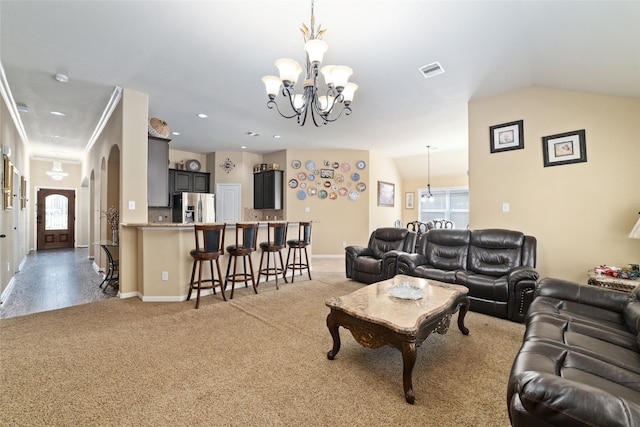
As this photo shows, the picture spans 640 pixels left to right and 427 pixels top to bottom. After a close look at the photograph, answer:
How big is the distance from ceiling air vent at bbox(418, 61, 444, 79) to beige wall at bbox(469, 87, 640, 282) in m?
1.30

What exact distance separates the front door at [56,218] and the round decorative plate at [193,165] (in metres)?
4.54

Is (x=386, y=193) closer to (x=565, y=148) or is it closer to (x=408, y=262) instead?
(x=408, y=262)

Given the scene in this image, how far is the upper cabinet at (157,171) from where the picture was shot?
175 inches

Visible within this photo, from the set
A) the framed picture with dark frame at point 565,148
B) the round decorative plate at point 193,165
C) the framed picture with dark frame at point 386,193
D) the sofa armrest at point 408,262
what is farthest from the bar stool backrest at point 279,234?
the round decorative plate at point 193,165

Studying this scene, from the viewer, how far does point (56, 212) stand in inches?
347

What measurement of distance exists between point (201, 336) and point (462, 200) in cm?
813

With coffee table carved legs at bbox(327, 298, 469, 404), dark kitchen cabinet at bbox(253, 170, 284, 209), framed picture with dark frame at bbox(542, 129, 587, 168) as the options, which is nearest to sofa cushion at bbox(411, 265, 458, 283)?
coffee table carved legs at bbox(327, 298, 469, 404)

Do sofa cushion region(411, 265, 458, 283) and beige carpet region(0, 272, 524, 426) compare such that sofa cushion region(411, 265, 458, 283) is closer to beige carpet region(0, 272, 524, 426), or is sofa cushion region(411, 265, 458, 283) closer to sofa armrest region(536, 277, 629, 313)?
beige carpet region(0, 272, 524, 426)

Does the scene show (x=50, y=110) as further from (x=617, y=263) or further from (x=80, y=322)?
(x=617, y=263)

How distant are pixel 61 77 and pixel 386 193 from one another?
7077 millimetres

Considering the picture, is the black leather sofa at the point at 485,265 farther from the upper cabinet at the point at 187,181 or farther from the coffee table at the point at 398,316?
the upper cabinet at the point at 187,181

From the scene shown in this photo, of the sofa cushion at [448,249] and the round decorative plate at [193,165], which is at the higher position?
the round decorative plate at [193,165]

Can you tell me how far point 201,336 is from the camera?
258 centimetres

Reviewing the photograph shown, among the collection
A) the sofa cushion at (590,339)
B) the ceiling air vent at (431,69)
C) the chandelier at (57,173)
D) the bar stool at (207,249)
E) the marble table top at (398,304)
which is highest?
the ceiling air vent at (431,69)
